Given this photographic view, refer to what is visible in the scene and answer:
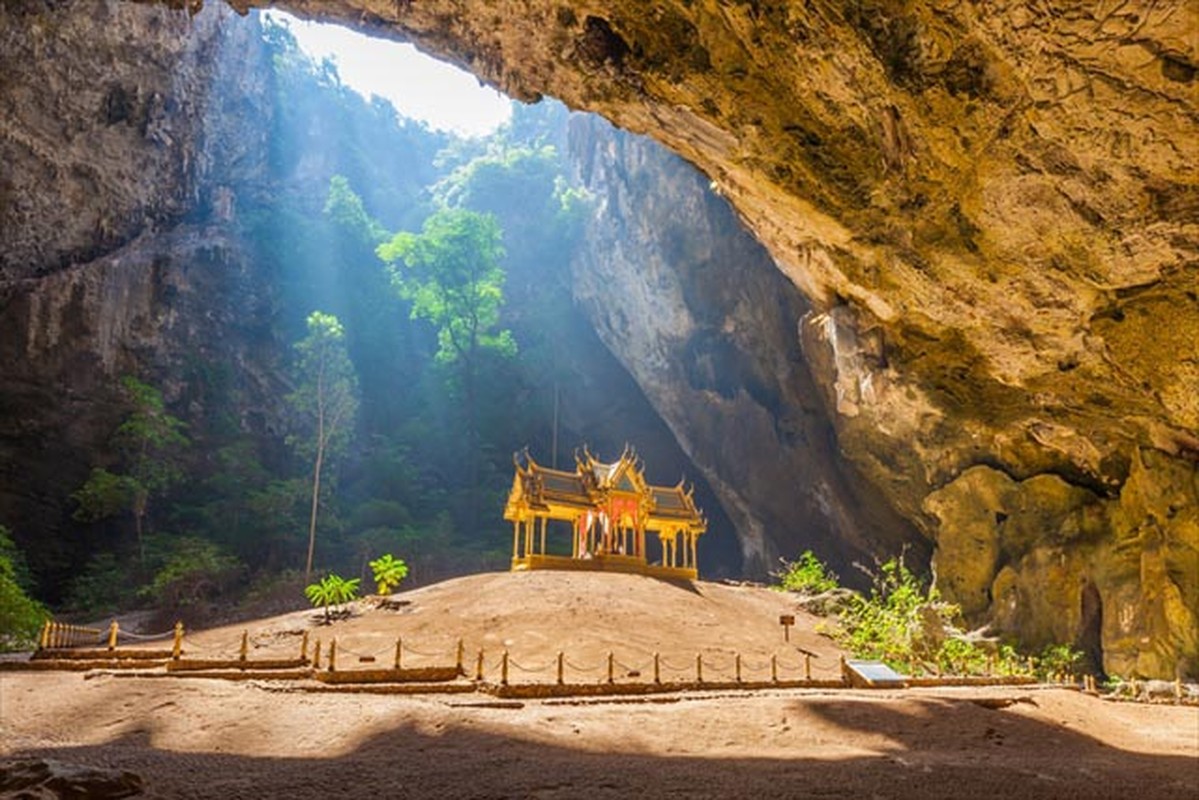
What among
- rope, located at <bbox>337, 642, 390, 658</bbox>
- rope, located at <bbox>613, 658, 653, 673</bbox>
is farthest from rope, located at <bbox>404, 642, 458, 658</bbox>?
rope, located at <bbox>613, 658, 653, 673</bbox>

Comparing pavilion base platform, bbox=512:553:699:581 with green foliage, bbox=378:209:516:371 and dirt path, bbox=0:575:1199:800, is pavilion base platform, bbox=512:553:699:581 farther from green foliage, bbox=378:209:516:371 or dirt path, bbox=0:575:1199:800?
green foliage, bbox=378:209:516:371

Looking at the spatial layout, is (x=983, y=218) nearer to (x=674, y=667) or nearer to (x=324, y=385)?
(x=674, y=667)

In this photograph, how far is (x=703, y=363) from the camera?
104 feet

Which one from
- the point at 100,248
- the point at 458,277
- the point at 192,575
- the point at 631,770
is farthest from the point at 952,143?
the point at 100,248

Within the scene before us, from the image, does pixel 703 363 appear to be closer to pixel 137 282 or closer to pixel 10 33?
pixel 137 282

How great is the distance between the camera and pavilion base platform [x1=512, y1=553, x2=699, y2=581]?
20344 millimetres

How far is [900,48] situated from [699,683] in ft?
29.8

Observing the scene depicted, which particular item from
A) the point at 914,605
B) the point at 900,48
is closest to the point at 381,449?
the point at 914,605

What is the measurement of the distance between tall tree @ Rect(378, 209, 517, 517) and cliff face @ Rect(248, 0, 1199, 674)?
20.4 metres

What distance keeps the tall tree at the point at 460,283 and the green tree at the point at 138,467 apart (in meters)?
12.2

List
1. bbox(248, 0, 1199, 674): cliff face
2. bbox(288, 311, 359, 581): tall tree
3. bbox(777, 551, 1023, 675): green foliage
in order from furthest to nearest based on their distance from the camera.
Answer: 1. bbox(288, 311, 359, 581): tall tree
2. bbox(777, 551, 1023, 675): green foliage
3. bbox(248, 0, 1199, 674): cliff face

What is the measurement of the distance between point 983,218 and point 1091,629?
39.6 feet

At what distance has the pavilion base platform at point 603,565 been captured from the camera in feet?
66.7

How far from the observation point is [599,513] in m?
22.3
